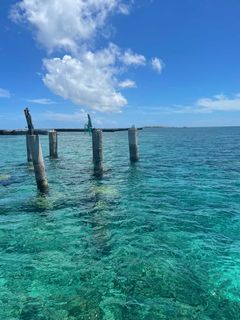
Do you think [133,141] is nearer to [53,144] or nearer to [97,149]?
[97,149]

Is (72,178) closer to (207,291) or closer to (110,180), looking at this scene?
(110,180)

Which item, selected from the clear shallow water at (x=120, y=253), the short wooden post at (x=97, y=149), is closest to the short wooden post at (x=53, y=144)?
the short wooden post at (x=97, y=149)

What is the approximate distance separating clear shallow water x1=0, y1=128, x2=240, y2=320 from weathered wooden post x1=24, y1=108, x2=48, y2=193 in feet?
2.74

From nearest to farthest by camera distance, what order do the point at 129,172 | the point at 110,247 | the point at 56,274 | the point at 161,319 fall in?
the point at 161,319 → the point at 56,274 → the point at 110,247 → the point at 129,172

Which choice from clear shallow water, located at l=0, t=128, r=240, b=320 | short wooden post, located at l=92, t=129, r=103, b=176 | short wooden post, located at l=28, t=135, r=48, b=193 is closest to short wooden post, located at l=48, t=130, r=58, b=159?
short wooden post, located at l=92, t=129, r=103, b=176

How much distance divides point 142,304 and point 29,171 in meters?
19.5

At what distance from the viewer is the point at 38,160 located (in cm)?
1630

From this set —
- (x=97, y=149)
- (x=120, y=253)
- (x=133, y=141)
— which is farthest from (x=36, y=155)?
(x=133, y=141)

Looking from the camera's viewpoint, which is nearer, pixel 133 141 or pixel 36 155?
pixel 36 155

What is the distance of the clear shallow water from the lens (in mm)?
6656

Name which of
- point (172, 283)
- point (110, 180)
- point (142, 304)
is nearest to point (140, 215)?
point (172, 283)

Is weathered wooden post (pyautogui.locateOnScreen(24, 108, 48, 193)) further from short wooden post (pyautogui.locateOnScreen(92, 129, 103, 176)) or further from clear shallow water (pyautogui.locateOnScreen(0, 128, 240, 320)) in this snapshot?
short wooden post (pyautogui.locateOnScreen(92, 129, 103, 176))

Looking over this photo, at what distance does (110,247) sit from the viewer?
955 cm

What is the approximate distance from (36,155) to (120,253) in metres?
8.87
